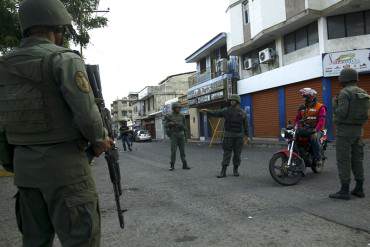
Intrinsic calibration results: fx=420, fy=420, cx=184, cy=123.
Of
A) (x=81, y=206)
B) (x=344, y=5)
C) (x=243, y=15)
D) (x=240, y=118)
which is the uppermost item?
(x=243, y=15)

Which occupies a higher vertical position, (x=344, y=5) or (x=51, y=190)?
(x=344, y=5)

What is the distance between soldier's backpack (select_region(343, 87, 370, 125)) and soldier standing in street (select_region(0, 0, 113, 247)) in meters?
4.61

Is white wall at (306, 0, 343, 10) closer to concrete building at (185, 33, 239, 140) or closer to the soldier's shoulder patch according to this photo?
concrete building at (185, 33, 239, 140)

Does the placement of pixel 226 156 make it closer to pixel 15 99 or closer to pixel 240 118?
pixel 240 118

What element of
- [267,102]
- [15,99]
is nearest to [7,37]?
[15,99]

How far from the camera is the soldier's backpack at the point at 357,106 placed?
6.05 meters

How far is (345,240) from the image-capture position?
4.20 meters

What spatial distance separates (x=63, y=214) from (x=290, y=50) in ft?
67.3

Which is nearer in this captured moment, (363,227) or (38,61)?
(38,61)

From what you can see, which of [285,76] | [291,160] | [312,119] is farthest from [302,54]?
[291,160]

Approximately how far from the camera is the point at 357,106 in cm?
606

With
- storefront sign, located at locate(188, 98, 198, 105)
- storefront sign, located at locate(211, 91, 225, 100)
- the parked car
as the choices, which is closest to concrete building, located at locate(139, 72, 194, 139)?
the parked car

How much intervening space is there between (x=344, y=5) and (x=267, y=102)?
7.48 m

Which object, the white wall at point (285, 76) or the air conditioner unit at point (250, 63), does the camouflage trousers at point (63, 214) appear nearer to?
the white wall at point (285, 76)
